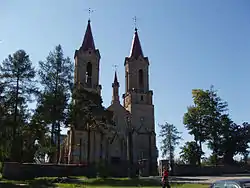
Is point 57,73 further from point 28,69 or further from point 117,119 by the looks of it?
point 117,119

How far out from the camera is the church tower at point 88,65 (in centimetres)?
5303

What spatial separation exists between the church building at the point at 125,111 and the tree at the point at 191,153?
5499mm

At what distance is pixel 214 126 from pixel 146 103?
1284 cm

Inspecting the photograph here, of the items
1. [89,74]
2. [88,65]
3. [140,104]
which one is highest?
[88,65]

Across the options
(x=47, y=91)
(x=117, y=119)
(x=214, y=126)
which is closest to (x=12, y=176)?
(x=47, y=91)

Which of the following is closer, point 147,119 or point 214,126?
point 214,126

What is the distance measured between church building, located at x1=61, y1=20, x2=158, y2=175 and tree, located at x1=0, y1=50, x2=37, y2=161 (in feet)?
A: 50.3

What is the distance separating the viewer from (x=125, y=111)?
177 ft

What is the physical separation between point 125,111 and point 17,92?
24363 millimetres

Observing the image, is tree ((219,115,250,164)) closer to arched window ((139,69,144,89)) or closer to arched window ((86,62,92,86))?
arched window ((139,69,144,89))

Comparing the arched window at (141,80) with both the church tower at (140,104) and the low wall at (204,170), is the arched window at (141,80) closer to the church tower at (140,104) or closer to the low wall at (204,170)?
the church tower at (140,104)

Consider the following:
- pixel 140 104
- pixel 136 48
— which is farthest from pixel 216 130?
pixel 136 48

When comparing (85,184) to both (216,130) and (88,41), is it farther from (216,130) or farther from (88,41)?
(88,41)

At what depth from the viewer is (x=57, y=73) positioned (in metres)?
36.7
